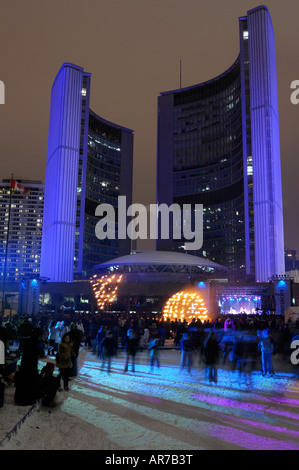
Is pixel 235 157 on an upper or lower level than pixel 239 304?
upper

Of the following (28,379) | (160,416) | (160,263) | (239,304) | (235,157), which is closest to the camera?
(160,416)

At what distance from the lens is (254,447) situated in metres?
6.73

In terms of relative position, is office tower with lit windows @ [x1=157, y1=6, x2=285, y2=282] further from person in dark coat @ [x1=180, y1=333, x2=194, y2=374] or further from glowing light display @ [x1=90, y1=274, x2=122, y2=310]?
person in dark coat @ [x1=180, y1=333, x2=194, y2=374]

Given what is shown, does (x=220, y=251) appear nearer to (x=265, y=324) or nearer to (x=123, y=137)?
(x=123, y=137)

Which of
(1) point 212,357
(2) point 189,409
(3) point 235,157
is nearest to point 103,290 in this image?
(1) point 212,357

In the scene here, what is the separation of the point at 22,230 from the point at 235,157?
12695 cm

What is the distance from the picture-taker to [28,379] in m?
9.23

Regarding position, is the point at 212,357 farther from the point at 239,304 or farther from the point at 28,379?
the point at 239,304

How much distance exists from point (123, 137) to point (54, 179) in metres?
45.0

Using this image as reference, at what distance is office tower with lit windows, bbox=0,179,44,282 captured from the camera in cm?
18138

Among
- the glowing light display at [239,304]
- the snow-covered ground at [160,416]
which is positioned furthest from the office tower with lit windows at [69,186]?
the snow-covered ground at [160,416]

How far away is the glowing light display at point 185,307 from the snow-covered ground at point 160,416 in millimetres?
22086

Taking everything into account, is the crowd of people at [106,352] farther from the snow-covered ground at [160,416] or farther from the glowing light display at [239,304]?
the glowing light display at [239,304]

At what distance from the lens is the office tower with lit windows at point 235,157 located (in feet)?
217
